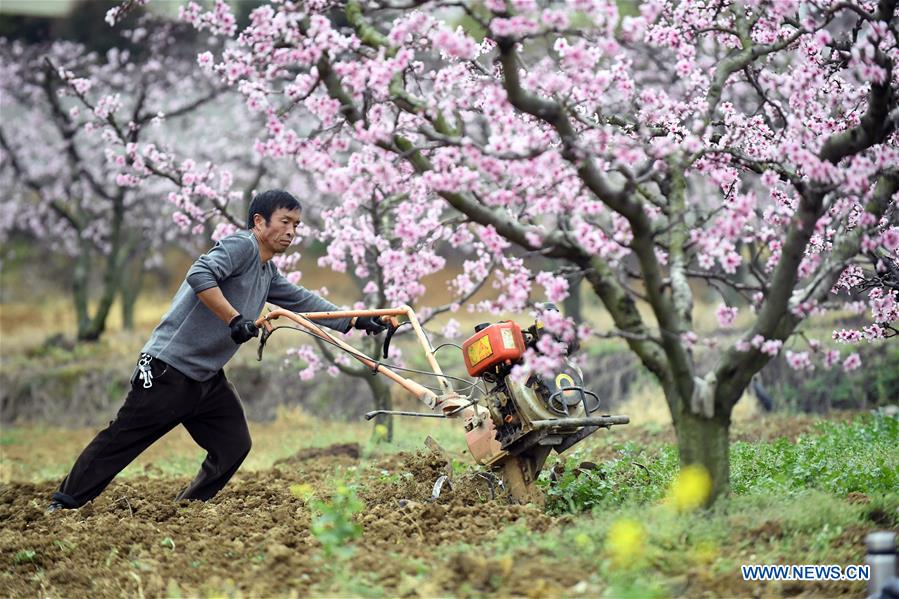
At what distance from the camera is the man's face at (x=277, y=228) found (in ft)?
20.0

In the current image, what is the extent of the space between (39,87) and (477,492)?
16831 mm

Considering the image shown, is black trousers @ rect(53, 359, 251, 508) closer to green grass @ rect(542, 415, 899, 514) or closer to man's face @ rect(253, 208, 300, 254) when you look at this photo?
man's face @ rect(253, 208, 300, 254)

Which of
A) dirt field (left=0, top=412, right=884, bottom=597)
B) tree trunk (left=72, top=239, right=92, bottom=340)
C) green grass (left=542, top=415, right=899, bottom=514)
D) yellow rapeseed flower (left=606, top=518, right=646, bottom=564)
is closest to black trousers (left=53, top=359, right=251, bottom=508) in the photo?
dirt field (left=0, top=412, right=884, bottom=597)

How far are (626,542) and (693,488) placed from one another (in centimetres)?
74

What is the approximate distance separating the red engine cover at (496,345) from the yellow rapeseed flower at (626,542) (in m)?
1.27

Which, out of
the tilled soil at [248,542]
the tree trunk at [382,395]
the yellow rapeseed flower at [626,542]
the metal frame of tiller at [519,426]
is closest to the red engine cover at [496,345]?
the metal frame of tiller at [519,426]

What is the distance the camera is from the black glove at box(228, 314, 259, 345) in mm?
5539

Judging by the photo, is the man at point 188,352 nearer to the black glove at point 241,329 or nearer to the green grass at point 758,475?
the black glove at point 241,329

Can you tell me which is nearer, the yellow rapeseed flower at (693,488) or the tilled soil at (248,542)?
the tilled soil at (248,542)

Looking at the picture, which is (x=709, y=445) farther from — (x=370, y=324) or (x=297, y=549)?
(x=370, y=324)

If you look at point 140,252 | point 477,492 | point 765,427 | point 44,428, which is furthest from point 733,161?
point 140,252

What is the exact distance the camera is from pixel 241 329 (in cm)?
555

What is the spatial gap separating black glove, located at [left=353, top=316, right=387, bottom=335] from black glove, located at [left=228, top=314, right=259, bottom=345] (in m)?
0.87

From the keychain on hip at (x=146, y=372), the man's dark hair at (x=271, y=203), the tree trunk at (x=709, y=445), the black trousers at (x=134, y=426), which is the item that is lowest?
the tree trunk at (x=709, y=445)
